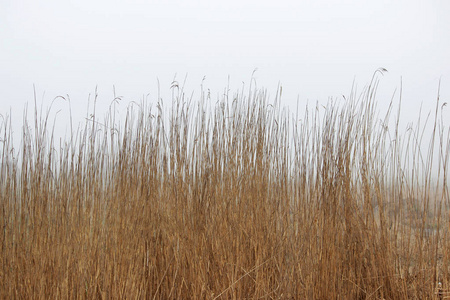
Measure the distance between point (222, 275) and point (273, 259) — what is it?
345 mm

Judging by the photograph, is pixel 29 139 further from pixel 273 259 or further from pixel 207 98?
pixel 273 259

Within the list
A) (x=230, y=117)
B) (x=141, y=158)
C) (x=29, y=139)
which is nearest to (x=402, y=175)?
(x=230, y=117)

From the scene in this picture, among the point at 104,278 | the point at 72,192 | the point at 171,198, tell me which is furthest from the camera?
the point at 171,198

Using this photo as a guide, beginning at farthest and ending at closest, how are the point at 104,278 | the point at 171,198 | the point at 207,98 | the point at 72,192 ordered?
1. the point at 207,98
2. the point at 171,198
3. the point at 72,192
4. the point at 104,278

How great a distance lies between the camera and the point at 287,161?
2939 mm

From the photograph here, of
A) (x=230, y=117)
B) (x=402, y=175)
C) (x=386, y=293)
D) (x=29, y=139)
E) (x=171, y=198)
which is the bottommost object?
(x=386, y=293)

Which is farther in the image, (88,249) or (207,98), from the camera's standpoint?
(207,98)

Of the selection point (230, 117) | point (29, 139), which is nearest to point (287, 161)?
point (230, 117)

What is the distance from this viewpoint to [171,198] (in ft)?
9.53

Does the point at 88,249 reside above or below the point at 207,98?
below

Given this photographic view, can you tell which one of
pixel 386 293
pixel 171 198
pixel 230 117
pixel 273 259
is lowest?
pixel 386 293

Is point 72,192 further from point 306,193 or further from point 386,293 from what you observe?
point 386,293

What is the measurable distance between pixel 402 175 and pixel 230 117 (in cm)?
119

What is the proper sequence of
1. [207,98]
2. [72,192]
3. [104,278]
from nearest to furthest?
[104,278] < [72,192] < [207,98]
